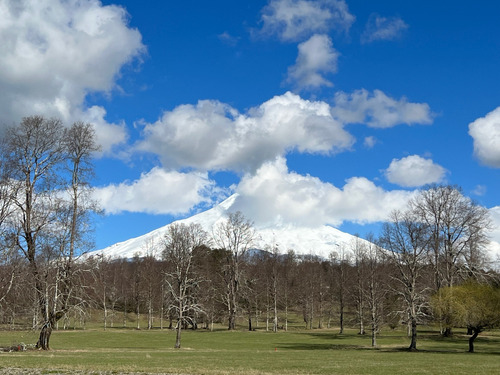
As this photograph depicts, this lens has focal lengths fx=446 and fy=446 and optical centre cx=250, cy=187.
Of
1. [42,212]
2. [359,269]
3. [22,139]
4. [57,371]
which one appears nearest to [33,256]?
[42,212]

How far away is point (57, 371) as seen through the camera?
745 inches

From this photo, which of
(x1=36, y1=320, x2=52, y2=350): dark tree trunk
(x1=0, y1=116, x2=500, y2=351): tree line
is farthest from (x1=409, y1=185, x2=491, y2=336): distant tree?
(x1=36, y1=320, x2=52, y2=350): dark tree trunk

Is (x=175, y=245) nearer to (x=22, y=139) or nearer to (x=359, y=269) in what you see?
(x=359, y=269)

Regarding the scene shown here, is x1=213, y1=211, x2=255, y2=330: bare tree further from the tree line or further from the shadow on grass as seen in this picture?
the shadow on grass

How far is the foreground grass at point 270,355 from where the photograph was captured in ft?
79.8

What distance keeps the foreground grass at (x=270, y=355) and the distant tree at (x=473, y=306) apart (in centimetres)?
246

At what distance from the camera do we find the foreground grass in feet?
79.8

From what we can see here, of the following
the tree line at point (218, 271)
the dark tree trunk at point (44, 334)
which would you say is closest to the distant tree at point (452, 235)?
the tree line at point (218, 271)

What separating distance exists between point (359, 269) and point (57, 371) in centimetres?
5732

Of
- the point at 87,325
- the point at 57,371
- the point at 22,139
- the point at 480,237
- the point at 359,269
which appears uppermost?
the point at 22,139

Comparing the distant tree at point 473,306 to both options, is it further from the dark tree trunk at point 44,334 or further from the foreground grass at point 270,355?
the dark tree trunk at point 44,334

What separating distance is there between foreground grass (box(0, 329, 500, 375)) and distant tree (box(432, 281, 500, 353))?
2457 mm

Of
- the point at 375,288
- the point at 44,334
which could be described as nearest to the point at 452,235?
the point at 375,288

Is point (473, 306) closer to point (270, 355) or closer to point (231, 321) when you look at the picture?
point (270, 355)
